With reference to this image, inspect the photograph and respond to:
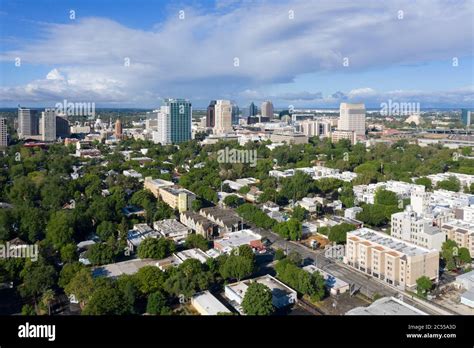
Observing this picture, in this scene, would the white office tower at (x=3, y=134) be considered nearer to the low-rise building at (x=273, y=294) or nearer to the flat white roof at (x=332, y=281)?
the low-rise building at (x=273, y=294)

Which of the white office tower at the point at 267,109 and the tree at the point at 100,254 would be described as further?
the white office tower at the point at 267,109

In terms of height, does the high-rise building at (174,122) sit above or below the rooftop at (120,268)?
above

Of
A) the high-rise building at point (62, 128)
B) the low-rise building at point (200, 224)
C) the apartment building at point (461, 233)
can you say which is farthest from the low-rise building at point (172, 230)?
the high-rise building at point (62, 128)

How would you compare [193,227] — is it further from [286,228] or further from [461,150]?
[461,150]

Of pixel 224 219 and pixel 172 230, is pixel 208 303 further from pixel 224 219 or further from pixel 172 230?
pixel 224 219

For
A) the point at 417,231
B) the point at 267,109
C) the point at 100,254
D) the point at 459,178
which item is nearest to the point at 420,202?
the point at 417,231

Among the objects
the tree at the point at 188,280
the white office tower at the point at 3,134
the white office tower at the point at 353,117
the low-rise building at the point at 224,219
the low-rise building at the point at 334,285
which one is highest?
the white office tower at the point at 353,117

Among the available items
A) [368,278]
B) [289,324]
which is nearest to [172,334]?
[289,324]

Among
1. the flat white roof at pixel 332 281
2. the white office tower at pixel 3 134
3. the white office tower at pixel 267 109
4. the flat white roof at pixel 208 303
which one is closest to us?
the flat white roof at pixel 208 303
